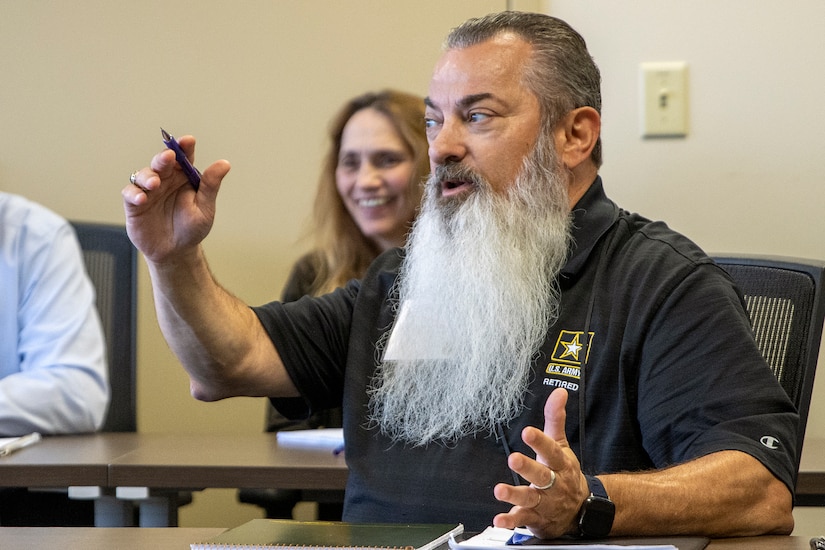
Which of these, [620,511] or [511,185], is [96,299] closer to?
[511,185]

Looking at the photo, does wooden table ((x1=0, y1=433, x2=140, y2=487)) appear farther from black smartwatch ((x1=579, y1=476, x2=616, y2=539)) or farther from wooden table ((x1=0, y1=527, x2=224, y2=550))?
black smartwatch ((x1=579, y1=476, x2=616, y2=539))

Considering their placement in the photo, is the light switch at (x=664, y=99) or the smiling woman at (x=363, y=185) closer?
the light switch at (x=664, y=99)

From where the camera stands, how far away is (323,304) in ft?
5.98

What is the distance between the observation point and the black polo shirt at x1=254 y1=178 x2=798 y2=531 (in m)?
1.38

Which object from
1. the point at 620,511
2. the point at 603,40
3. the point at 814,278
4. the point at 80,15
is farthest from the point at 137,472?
the point at 80,15

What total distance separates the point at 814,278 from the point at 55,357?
68.3 inches

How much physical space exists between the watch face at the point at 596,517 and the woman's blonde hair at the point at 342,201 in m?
1.86

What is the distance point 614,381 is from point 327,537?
0.55m

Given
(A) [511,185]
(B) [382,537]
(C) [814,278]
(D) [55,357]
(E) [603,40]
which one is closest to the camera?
(B) [382,537]

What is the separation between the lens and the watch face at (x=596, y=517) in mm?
1157

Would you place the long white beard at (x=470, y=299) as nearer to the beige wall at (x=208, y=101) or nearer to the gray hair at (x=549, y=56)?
the gray hair at (x=549, y=56)

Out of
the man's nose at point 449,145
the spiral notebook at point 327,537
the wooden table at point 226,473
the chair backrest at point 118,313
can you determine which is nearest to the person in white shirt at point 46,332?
the chair backrest at point 118,313

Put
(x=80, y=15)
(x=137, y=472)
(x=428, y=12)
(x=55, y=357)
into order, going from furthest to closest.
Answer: (x=80, y=15) < (x=428, y=12) < (x=55, y=357) < (x=137, y=472)

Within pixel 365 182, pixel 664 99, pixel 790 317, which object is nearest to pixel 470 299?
pixel 790 317
